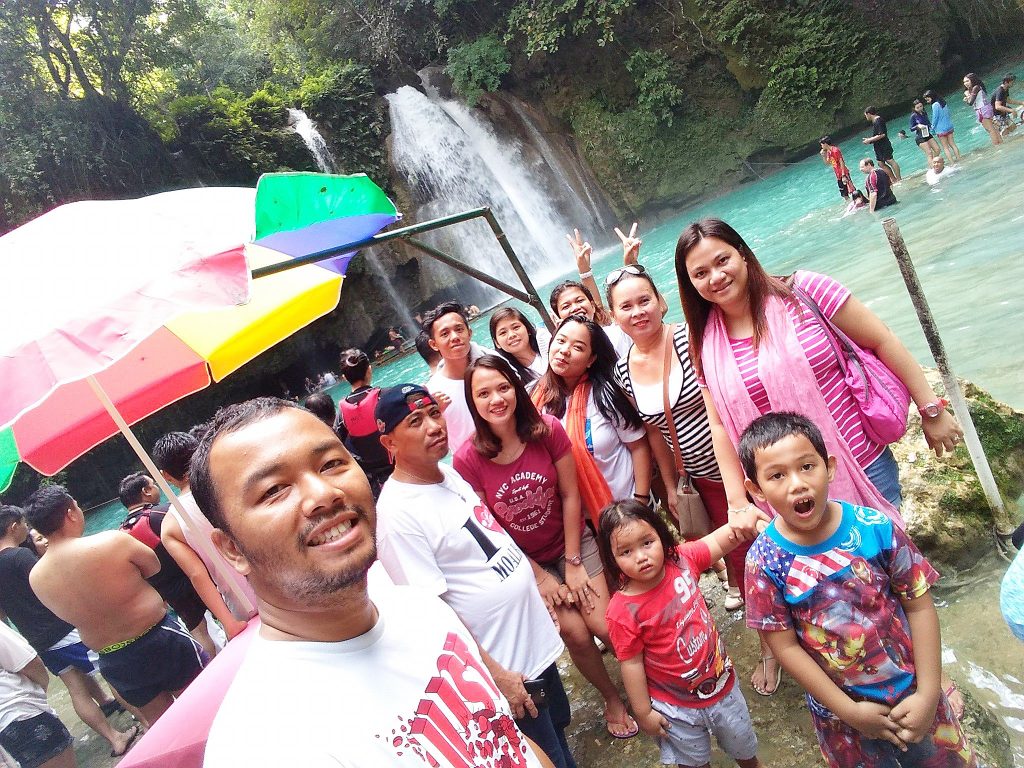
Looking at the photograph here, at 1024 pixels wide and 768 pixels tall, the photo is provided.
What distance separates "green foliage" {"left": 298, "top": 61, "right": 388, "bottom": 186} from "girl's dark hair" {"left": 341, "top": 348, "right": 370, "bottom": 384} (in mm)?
17053

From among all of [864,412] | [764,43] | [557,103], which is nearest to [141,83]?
[557,103]

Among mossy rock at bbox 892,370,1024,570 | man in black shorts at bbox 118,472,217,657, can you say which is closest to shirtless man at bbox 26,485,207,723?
man in black shorts at bbox 118,472,217,657

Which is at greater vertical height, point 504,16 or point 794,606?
point 504,16

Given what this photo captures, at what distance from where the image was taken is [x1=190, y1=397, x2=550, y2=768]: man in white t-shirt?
3.67 feet

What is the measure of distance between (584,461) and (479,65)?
804 inches

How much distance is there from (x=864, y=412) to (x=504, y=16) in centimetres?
2214

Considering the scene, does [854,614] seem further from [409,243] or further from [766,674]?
[409,243]

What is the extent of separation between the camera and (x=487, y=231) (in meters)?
21.2

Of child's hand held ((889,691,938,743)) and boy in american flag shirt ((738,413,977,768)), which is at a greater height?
boy in american flag shirt ((738,413,977,768))

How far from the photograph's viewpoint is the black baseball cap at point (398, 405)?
2506mm

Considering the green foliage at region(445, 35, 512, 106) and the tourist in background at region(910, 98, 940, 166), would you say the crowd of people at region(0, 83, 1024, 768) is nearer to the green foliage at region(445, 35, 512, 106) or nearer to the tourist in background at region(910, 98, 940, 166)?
the tourist in background at region(910, 98, 940, 166)

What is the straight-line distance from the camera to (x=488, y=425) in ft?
9.46

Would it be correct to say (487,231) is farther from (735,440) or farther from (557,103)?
(735,440)

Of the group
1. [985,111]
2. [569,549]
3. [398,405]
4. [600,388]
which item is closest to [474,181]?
[985,111]
